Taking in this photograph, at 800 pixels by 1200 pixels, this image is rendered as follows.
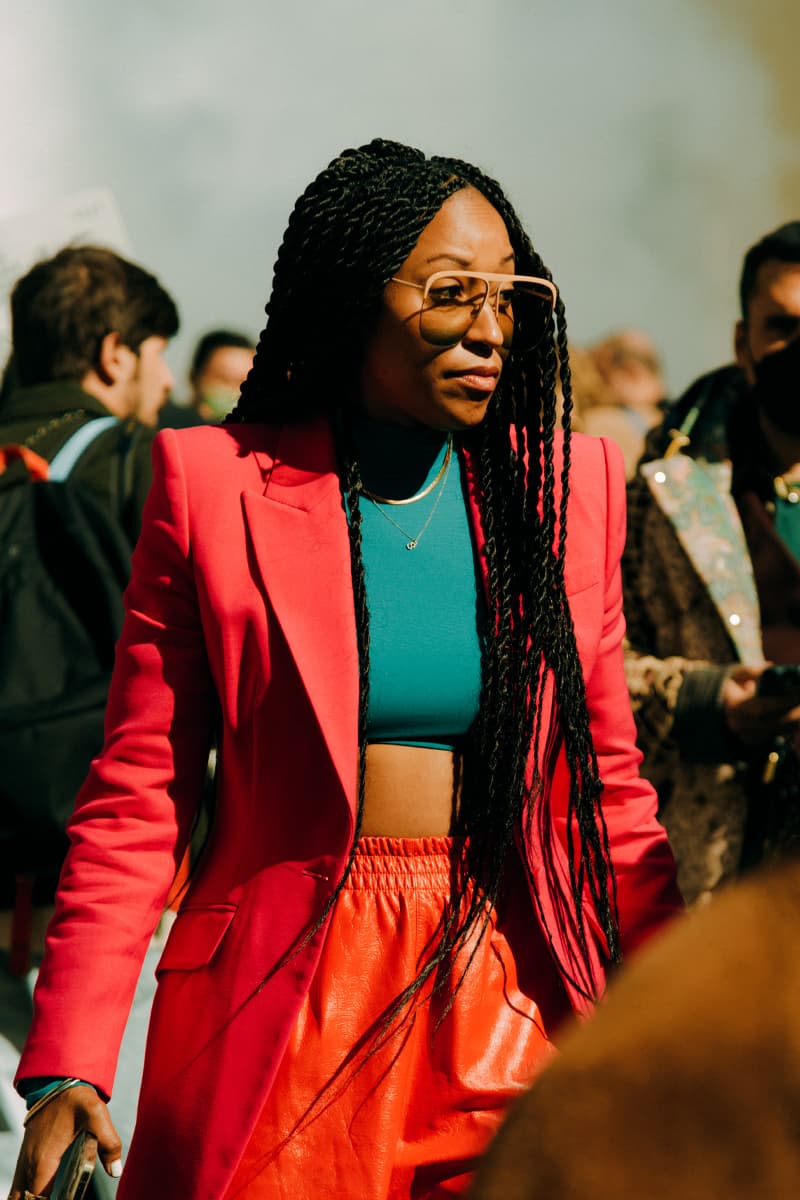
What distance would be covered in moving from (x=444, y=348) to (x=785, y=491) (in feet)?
5.94

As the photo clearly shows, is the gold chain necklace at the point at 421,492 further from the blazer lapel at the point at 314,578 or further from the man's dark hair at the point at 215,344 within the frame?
the man's dark hair at the point at 215,344

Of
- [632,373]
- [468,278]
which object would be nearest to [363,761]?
Result: [468,278]

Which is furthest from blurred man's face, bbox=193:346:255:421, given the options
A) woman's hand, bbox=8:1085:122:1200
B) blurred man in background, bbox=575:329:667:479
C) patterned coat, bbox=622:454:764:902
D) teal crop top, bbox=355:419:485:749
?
woman's hand, bbox=8:1085:122:1200

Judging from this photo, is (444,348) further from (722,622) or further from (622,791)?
(722,622)

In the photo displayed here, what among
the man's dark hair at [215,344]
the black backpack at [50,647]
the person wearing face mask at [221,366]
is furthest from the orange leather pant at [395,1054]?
the man's dark hair at [215,344]

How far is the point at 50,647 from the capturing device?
145 inches

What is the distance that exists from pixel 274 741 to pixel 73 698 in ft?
5.21

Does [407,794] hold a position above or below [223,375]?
below

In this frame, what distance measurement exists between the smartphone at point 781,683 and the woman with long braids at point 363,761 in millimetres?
1015

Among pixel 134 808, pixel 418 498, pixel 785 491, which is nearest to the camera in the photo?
pixel 134 808

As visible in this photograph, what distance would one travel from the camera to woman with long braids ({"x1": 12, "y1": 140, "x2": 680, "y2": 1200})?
2.12 m

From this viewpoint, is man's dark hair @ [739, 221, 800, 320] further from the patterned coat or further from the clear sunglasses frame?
the clear sunglasses frame

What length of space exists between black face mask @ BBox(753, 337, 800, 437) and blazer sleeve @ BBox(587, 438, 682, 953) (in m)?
1.53

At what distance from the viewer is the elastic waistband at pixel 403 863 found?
7.19ft
